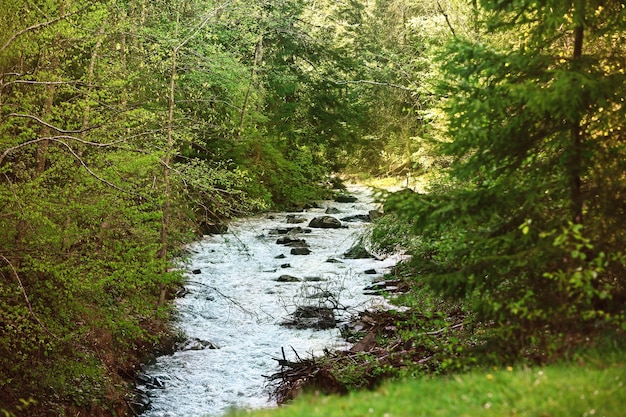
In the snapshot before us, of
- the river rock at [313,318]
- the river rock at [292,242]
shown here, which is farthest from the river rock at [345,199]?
the river rock at [313,318]

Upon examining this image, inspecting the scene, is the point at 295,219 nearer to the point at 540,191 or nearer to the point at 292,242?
the point at 292,242

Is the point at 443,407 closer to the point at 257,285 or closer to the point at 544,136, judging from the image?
the point at 544,136

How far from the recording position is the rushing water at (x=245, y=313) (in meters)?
12.2

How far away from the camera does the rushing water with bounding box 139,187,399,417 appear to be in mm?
12164

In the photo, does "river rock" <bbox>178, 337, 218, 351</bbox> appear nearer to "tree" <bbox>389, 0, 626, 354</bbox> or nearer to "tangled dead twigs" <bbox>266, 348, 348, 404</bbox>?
"tangled dead twigs" <bbox>266, 348, 348, 404</bbox>

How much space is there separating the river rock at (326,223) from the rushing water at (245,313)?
60.0 inches

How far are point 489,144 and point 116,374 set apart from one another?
27.5 ft

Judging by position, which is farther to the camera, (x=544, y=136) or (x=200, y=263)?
(x=200, y=263)

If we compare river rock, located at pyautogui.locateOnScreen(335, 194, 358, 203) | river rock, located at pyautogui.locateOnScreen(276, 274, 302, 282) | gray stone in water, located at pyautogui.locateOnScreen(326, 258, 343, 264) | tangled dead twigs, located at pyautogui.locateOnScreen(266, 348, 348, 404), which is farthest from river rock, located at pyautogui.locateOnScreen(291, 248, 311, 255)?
river rock, located at pyautogui.locateOnScreen(335, 194, 358, 203)

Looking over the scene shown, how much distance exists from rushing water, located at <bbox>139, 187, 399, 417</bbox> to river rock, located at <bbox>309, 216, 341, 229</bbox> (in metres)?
1.52

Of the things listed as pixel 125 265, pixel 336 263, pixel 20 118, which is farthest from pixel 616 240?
pixel 336 263

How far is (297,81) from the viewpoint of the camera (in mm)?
31547

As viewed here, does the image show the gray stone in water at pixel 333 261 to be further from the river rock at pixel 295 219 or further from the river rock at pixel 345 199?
the river rock at pixel 345 199

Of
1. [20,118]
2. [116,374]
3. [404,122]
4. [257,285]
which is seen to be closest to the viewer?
[20,118]
